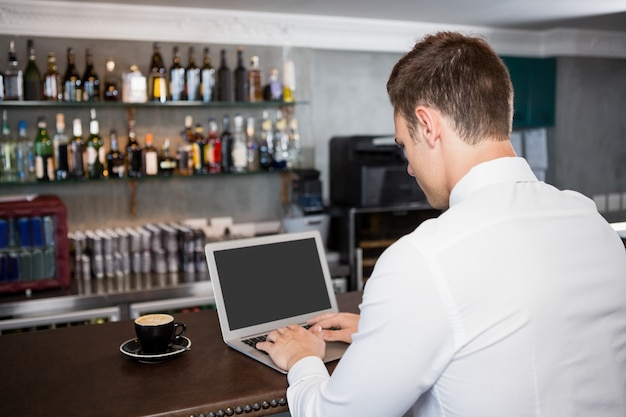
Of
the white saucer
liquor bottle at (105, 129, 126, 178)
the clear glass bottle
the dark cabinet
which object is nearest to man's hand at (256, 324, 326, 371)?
the white saucer

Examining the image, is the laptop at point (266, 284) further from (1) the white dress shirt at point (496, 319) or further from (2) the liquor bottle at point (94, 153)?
(2) the liquor bottle at point (94, 153)

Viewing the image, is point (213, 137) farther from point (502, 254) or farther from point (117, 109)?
point (502, 254)

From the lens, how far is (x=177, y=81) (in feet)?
13.2

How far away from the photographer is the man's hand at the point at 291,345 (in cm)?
150

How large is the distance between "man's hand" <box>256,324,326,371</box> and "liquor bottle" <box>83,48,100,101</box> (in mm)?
2624

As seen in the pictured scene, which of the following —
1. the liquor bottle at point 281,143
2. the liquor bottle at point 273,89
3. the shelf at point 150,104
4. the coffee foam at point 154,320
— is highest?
the liquor bottle at point 273,89

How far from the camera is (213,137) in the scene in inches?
164

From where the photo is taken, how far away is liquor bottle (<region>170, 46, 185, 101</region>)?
13.1 feet

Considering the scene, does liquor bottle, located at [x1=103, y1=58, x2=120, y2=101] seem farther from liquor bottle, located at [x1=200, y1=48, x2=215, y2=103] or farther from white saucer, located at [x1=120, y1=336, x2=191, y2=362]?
white saucer, located at [x1=120, y1=336, x2=191, y2=362]

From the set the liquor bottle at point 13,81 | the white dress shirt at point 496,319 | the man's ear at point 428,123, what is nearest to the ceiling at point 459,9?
the liquor bottle at point 13,81

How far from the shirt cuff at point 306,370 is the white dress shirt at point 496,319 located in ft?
0.62

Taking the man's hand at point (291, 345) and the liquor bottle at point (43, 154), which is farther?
the liquor bottle at point (43, 154)

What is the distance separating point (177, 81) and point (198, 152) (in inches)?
16.8

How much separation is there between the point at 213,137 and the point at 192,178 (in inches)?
13.2
